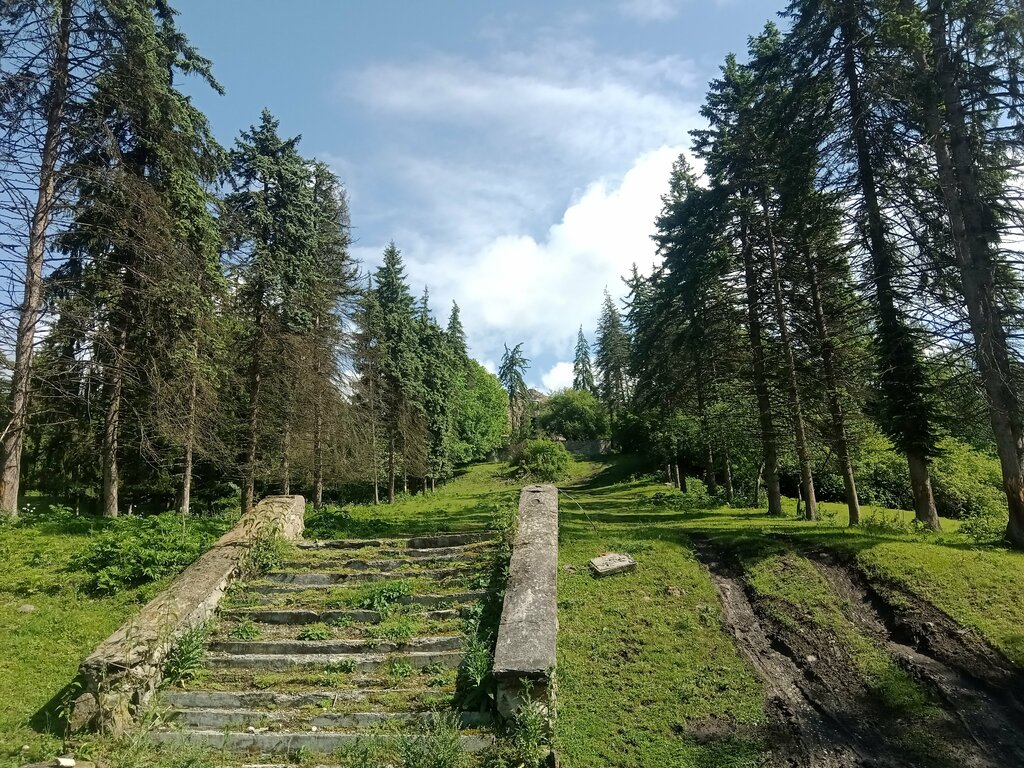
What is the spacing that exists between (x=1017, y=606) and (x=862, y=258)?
7986mm

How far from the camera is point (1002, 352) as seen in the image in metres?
10.6

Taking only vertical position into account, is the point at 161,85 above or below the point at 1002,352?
above

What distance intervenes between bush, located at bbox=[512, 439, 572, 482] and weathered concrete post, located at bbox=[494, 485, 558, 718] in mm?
33178

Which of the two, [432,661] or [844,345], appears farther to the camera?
[844,345]

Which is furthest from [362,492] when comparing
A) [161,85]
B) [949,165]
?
[949,165]

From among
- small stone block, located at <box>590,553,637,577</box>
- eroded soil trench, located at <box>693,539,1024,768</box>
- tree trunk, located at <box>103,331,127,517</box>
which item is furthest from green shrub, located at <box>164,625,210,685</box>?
tree trunk, located at <box>103,331,127,517</box>

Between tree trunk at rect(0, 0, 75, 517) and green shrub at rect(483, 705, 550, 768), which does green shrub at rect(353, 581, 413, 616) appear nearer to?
green shrub at rect(483, 705, 550, 768)

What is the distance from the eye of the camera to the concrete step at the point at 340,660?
22.1 feet

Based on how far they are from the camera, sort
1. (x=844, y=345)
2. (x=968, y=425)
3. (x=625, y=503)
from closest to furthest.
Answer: (x=968, y=425)
(x=844, y=345)
(x=625, y=503)

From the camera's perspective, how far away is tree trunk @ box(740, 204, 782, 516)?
674 inches

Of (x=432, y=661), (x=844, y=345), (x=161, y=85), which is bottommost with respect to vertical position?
(x=432, y=661)

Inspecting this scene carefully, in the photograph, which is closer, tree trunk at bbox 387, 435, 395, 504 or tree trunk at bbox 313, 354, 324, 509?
tree trunk at bbox 313, 354, 324, 509

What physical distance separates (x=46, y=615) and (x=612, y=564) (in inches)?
310

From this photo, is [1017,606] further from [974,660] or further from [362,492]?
[362,492]
